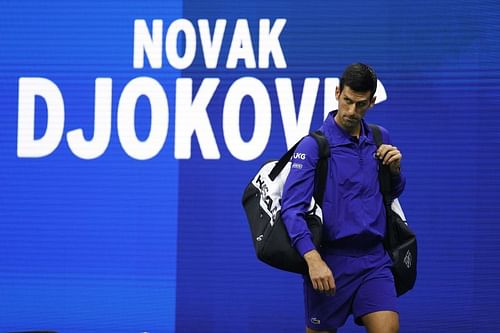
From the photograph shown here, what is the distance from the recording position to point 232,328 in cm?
630

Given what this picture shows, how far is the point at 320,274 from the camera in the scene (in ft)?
12.7

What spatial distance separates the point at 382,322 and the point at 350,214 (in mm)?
472

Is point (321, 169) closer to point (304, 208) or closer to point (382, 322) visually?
point (304, 208)

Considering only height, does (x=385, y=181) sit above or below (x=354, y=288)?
above

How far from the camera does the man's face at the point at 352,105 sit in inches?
160

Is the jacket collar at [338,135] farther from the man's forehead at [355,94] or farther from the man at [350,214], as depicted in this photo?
the man's forehead at [355,94]

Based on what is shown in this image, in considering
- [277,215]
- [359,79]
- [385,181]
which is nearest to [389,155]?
[385,181]

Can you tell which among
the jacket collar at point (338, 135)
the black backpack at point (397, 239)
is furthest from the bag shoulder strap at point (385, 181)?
the jacket collar at point (338, 135)

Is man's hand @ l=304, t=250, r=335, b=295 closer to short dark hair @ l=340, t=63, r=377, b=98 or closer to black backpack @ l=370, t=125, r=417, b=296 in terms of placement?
black backpack @ l=370, t=125, r=417, b=296

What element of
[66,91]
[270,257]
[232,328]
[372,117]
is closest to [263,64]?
[372,117]

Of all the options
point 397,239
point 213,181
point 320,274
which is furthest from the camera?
point 213,181

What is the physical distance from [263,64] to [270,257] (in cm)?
243

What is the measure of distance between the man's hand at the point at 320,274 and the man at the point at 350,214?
0.10m

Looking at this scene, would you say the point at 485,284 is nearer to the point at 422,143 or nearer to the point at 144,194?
the point at 422,143
